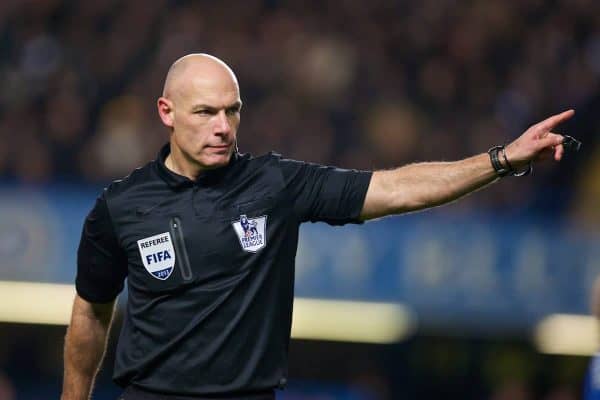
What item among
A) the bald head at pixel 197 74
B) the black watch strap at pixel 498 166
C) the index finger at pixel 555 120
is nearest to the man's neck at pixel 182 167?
the bald head at pixel 197 74

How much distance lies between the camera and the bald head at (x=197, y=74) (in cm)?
449

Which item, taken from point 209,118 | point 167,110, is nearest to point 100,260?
point 167,110

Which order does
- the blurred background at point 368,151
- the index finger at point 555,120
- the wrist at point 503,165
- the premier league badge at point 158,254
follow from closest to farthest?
the index finger at point 555,120, the wrist at point 503,165, the premier league badge at point 158,254, the blurred background at point 368,151

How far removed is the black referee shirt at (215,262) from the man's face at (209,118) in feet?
0.35

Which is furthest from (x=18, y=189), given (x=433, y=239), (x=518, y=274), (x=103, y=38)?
(x=518, y=274)

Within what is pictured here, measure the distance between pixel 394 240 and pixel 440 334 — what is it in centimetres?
79

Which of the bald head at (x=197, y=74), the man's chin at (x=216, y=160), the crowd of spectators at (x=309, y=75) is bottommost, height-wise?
the man's chin at (x=216, y=160)

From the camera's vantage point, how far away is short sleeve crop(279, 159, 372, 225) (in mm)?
4484

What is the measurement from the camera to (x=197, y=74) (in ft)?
14.8

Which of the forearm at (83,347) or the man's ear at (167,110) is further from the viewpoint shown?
the forearm at (83,347)

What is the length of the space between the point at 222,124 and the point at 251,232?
40 centimetres

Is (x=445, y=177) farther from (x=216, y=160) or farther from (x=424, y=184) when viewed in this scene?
(x=216, y=160)

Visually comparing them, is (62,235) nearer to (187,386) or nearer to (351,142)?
(351,142)

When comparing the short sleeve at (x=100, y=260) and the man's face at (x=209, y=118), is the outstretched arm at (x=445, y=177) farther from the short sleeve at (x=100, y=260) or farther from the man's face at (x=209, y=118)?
the short sleeve at (x=100, y=260)
